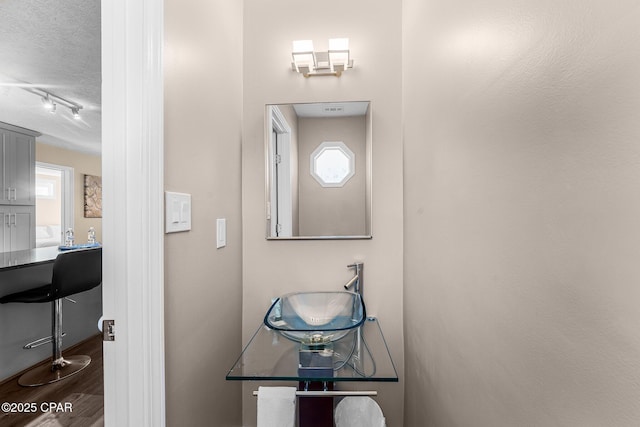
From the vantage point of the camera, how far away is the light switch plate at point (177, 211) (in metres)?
0.91

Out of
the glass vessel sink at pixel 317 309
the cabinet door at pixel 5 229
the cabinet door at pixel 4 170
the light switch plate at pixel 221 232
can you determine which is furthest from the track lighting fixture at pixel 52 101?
the glass vessel sink at pixel 317 309

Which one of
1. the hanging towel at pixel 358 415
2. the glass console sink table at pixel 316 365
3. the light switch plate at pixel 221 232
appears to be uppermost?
the light switch plate at pixel 221 232

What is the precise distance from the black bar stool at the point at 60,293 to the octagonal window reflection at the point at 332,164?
214 centimetres

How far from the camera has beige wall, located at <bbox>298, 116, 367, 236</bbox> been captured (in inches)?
63.9

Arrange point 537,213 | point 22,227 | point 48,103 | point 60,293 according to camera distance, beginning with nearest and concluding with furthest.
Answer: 1. point 537,213
2. point 60,293
3. point 48,103
4. point 22,227

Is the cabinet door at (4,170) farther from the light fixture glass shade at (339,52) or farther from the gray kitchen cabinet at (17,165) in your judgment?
the light fixture glass shade at (339,52)

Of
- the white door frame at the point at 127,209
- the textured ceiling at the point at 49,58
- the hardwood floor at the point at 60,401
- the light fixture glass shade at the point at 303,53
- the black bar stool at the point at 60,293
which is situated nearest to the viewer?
the white door frame at the point at 127,209

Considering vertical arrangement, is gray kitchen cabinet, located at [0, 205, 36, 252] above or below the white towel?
above

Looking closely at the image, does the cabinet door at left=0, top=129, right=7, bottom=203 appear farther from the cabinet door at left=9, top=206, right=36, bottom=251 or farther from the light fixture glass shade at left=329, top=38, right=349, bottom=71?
the light fixture glass shade at left=329, top=38, right=349, bottom=71

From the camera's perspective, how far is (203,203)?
46.3 inches

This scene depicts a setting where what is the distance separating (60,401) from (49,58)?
2571mm

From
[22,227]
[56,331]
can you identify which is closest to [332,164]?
[56,331]

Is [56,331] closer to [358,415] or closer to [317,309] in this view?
[317,309]

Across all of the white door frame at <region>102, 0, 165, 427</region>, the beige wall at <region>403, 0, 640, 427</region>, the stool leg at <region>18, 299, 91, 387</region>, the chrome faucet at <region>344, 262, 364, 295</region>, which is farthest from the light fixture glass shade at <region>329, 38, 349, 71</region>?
the stool leg at <region>18, 299, 91, 387</region>
